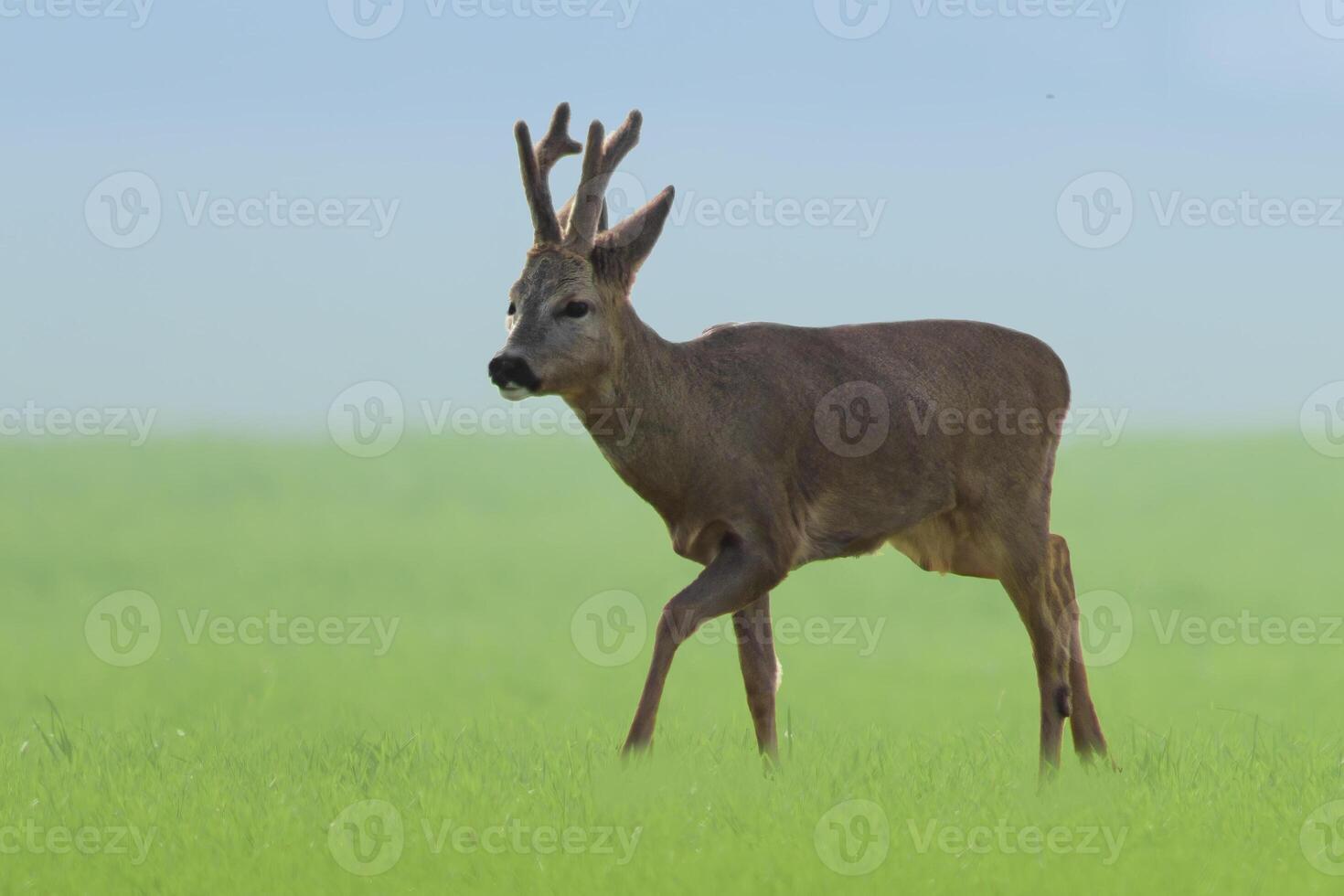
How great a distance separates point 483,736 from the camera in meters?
9.49

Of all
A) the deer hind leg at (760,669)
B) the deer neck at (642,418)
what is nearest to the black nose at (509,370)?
the deer neck at (642,418)

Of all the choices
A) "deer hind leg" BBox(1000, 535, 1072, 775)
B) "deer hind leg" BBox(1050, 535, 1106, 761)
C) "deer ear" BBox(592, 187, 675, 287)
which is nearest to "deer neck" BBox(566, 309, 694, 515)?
"deer ear" BBox(592, 187, 675, 287)

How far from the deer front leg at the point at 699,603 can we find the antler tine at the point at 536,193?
5.75 ft

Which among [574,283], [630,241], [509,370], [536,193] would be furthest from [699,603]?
[536,193]

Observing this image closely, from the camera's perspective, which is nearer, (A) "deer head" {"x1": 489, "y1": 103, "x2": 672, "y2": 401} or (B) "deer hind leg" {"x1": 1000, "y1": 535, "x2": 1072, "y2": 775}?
(A) "deer head" {"x1": 489, "y1": 103, "x2": 672, "y2": 401}

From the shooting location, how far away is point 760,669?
8.80 m

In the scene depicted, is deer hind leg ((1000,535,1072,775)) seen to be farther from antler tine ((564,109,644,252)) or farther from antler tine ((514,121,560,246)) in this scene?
antler tine ((514,121,560,246))

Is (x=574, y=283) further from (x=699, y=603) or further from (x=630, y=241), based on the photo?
(x=699, y=603)

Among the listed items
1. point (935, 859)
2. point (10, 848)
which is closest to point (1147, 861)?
point (935, 859)

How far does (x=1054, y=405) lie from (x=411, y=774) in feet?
13.5

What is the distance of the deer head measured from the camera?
776 cm

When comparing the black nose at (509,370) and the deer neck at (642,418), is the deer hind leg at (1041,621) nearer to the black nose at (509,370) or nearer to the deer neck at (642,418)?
the deer neck at (642,418)

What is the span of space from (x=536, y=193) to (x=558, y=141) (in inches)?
22.1

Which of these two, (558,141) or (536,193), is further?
(558,141)
